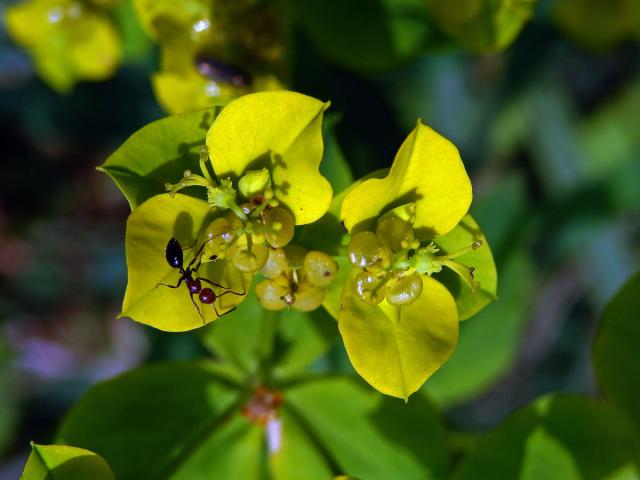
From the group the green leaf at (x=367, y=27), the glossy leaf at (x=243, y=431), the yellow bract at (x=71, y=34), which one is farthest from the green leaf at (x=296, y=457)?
the yellow bract at (x=71, y=34)

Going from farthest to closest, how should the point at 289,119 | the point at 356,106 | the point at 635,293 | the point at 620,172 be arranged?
the point at 620,172 < the point at 356,106 < the point at 635,293 < the point at 289,119

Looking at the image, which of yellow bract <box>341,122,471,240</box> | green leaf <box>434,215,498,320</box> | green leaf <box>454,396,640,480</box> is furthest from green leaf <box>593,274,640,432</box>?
yellow bract <box>341,122,471,240</box>

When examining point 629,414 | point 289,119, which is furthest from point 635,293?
point 289,119

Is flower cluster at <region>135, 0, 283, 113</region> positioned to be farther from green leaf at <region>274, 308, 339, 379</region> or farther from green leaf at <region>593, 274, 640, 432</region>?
green leaf at <region>593, 274, 640, 432</region>

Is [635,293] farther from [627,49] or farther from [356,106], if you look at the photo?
[627,49]

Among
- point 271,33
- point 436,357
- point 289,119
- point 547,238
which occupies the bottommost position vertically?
point 547,238

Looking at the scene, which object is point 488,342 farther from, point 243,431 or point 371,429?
point 243,431
